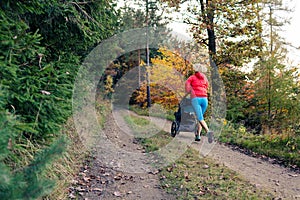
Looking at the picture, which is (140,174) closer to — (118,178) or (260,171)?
(118,178)

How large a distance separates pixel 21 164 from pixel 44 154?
5.70 feet

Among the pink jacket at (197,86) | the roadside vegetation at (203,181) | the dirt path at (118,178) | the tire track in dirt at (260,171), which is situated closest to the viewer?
the roadside vegetation at (203,181)

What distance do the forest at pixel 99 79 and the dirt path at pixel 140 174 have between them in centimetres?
38

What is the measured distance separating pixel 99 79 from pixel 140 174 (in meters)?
7.56

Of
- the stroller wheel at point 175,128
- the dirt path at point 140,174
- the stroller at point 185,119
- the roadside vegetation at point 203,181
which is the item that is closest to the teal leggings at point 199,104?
the stroller at point 185,119

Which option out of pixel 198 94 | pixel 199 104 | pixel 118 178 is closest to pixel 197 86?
pixel 198 94

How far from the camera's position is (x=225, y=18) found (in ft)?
35.1

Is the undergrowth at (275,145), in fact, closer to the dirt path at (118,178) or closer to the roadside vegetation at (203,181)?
the roadside vegetation at (203,181)

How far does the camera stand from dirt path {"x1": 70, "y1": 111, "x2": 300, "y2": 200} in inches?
159

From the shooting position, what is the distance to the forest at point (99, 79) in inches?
112

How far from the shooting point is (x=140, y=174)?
4902 millimetres

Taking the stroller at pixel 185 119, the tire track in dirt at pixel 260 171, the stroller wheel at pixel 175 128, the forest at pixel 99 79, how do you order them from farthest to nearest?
the stroller wheel at pixel 175 128
the stroller at pixel 185 119
the tire track in dirt at pixel 260 171
the forest at pixel 99 79

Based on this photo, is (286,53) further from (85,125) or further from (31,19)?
(31,19)

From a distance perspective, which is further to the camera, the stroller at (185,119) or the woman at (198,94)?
the stroller at (185,119)
